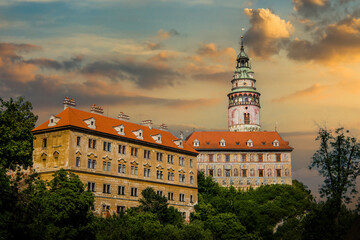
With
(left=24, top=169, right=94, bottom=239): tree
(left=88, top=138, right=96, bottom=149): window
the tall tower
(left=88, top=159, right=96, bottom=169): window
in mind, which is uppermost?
the tall tower

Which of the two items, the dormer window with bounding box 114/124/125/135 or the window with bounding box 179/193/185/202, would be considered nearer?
the dormer window with bounding box 114/124/125/135

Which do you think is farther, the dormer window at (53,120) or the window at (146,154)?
the window at (146,154)

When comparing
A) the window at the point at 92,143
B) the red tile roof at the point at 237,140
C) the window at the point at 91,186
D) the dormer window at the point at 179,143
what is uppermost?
the red tile roof at the point at 237,140

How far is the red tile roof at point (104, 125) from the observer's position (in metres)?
66.7

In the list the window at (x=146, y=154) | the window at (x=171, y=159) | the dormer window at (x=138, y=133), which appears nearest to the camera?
the dormer window at (x=138, y=133)

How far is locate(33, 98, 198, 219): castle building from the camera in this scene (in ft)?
214

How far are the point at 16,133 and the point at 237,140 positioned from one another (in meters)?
55.4

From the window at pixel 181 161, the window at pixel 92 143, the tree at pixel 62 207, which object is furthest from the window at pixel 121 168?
the window at pixel 181 161

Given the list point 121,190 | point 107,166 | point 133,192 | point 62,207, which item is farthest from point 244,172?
point 62,207

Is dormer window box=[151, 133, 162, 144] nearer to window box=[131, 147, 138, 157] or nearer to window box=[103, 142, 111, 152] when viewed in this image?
window box=[131, 147, 138, 157]

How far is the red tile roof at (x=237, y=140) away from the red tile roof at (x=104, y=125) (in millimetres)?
25042

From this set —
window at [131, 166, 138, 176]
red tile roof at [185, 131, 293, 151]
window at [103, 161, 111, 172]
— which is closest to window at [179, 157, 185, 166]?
window at [131, 166, 138, 176]

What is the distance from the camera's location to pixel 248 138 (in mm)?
109188

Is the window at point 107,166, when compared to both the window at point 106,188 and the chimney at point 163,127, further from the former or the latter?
the chimney at point 163,127
